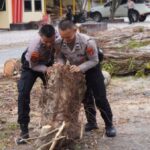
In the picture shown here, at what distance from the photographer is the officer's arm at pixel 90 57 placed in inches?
258

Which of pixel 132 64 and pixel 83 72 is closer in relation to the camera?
pixel 83 72

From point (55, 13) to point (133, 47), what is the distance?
29.7 meters

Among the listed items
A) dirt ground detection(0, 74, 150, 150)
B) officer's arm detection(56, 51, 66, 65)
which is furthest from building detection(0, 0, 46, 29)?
officer's arm detection(56, 51, 66, 65)

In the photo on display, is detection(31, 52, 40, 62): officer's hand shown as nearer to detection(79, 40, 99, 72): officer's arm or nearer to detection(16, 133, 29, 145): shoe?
detection(79, 40, 99, 72): officer's arm

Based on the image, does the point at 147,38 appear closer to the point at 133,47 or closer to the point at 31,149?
the point at 133,47

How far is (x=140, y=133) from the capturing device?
23.9 feet

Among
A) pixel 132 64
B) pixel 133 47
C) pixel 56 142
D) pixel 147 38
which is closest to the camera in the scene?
pixel 56 142

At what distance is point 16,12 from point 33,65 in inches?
1158

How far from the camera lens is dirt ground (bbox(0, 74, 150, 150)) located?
22.4 ft

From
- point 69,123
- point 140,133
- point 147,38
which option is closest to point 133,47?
point 147,38

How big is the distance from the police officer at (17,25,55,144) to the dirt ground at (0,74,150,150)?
1.28ft

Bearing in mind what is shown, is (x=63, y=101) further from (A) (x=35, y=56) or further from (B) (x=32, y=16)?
(B) (x=32, y=16)

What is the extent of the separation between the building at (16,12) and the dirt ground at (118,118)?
927 inches

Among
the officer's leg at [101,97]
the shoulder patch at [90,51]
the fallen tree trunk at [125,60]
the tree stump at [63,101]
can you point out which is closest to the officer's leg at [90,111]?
the officer's leg at [101,97]
